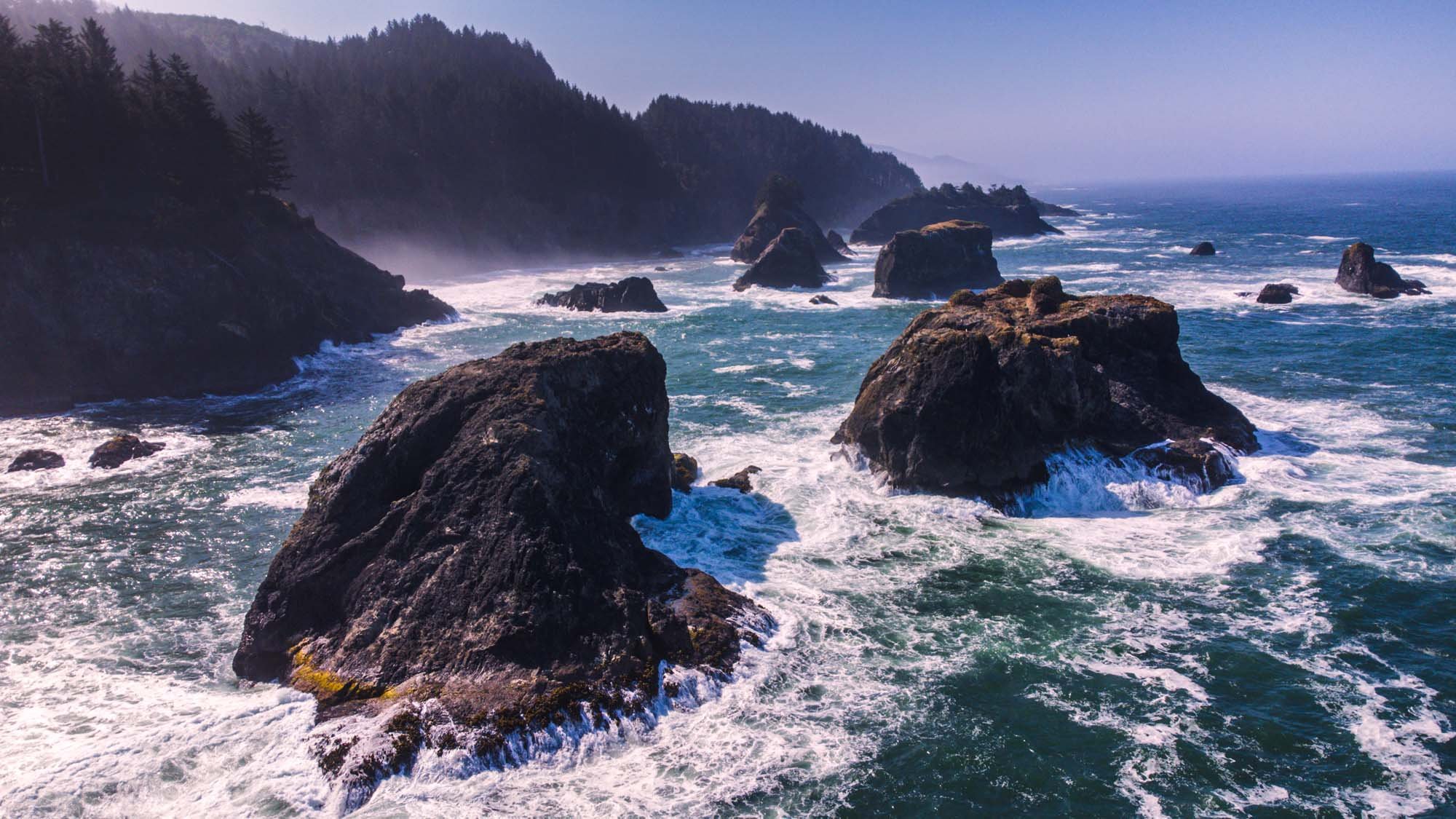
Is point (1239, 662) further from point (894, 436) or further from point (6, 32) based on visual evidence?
point (6, 32)

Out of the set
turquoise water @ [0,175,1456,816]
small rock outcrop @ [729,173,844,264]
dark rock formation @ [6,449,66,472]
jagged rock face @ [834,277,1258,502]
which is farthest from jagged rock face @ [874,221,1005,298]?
dark rock formation @ [6,449,66,472]

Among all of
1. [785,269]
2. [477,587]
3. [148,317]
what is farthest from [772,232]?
[477,587]

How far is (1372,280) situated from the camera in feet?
200

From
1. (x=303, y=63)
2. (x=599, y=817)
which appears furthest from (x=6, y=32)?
(x=303, y=63)

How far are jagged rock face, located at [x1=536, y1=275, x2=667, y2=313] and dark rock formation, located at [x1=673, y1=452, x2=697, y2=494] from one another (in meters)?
41.4

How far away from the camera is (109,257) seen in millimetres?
43000

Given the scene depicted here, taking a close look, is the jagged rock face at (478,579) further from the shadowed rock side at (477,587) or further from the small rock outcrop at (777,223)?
the small rock outcrop at (777,223)

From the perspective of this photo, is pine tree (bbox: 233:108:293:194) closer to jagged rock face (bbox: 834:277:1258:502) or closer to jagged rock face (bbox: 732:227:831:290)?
jagged rock face (bbox: 732:227:831:290)

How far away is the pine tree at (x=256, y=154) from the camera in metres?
56.1

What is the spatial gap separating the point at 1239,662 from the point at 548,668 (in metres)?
14.5

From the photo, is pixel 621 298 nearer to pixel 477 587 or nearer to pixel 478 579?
pixel 478 579

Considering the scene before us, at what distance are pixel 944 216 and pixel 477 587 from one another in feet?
453

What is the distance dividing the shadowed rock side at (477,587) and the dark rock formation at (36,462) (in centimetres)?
1857

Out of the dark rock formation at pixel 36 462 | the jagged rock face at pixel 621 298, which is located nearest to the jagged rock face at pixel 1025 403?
the dark rock formation at pixel 36 462
